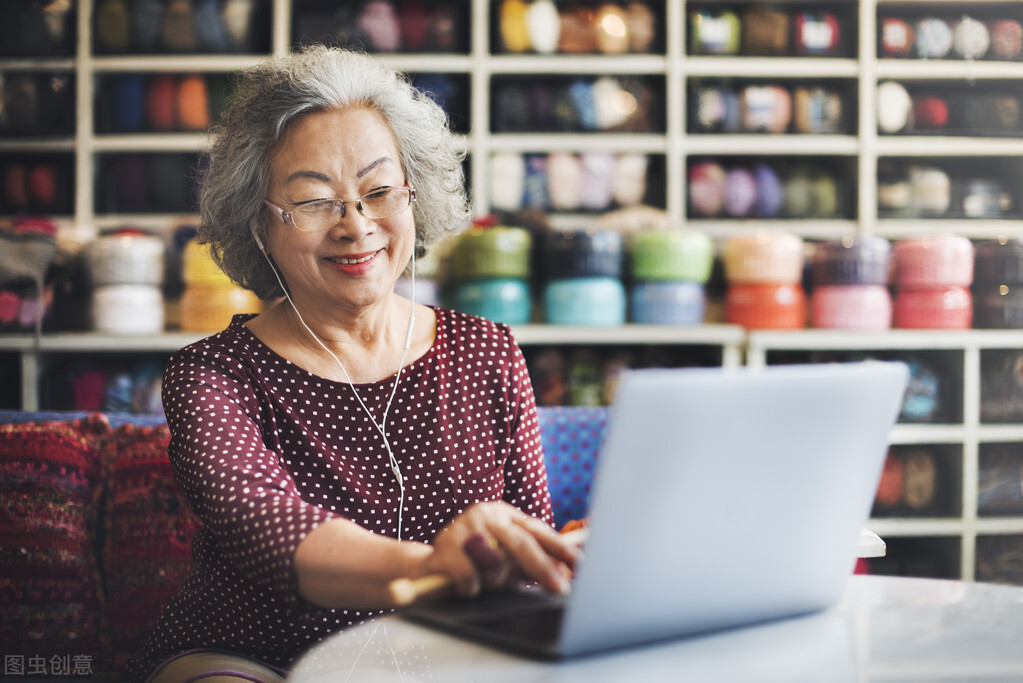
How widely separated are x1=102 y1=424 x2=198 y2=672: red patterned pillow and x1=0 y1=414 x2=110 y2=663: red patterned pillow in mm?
38

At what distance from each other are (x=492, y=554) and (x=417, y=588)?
5 centimetres

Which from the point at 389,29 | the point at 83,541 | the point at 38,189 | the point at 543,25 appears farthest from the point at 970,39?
the point at 38,189

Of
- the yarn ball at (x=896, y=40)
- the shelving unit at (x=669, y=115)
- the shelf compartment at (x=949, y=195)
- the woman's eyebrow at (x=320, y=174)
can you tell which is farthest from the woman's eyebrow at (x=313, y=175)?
the yarn ball at (x=896, y=40)

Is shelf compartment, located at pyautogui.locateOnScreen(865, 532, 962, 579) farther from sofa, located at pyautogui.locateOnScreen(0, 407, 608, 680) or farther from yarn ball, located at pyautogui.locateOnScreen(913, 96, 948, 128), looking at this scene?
sofa, located at pyautogui.locateOnScreen(0, 407, 608, 680)

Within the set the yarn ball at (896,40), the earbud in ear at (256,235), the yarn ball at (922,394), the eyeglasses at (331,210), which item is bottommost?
the yarn ball at (922,394)

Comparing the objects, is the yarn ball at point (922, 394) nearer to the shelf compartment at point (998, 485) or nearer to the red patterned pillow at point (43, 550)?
the shelf compartment at point (998, 485)

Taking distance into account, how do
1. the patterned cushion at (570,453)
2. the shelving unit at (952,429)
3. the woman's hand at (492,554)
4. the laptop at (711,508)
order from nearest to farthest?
the laptop at (711,508) → the woman's hand at (492,554) → the patterned cushion at (570,453) → the shelving unit at (952,429)

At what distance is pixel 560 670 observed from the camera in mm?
557

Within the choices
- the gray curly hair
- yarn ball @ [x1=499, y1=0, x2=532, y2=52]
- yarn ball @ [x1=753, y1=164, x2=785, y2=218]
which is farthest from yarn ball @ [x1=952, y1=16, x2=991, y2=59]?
the gray curly hair

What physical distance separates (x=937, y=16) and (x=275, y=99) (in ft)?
9.10

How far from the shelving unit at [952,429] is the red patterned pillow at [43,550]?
176 cm

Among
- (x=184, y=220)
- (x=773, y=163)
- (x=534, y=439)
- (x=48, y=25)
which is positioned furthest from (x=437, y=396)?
(x=48, y=25)

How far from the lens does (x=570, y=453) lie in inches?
63.9

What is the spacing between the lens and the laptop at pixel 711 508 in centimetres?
52
